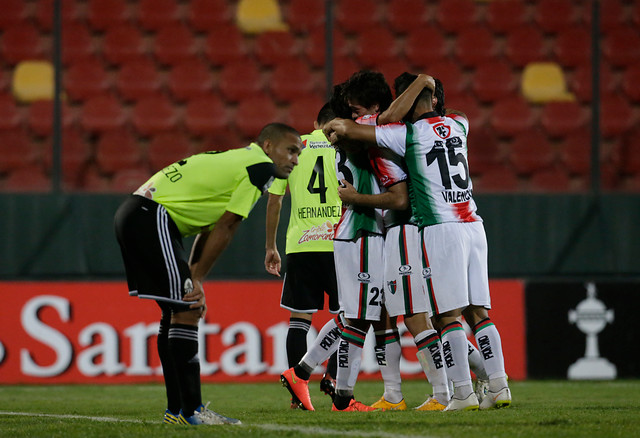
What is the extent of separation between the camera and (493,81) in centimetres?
1145

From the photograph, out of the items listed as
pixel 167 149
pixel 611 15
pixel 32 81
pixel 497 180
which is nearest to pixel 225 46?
pixel 167 149

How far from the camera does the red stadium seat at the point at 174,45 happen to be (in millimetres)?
11531

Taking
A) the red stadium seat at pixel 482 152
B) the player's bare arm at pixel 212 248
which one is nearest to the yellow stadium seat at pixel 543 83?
the red stadium seat at pixel 482 152

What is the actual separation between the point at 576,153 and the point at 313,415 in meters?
6.35

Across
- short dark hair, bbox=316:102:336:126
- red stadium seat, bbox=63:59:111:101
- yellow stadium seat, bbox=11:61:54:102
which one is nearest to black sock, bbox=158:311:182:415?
short dark hair, bbox=316:102:336:126

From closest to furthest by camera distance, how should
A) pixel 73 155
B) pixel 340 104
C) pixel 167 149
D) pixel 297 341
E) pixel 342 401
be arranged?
pixel 342 401 → pixel 340 104 → pixel 297 341 → pixel 73 155 → pixel 167 149

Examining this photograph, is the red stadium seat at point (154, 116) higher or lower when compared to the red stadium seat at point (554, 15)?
lower

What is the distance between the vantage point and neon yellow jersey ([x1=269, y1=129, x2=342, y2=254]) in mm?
5996

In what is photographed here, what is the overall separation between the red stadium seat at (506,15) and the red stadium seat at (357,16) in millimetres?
1376

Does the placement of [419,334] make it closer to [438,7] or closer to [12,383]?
[12,383]

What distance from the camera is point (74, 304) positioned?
330 inches

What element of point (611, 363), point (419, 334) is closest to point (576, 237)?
point (611, 363)

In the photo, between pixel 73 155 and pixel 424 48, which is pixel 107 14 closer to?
pixel 73 155

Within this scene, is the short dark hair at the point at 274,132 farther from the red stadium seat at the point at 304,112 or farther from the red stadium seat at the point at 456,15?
the red stadium seat at the point at 456,15
